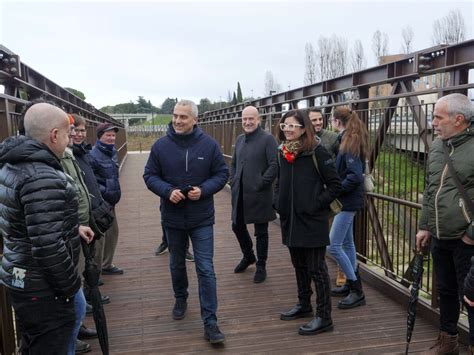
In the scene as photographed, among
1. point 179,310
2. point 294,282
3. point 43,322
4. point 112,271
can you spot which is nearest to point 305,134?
point 179,310

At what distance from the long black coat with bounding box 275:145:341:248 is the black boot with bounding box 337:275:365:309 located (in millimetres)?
931

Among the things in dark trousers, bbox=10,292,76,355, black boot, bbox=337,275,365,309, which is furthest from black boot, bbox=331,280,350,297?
dark trousers, bbox=10,292,76,355

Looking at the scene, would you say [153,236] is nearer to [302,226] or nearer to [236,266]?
[236,266]

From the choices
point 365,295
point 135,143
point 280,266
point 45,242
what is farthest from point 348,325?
A: point 135,143

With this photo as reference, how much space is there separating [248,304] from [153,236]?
3305 mm

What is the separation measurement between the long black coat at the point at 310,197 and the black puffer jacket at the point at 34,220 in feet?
6.33

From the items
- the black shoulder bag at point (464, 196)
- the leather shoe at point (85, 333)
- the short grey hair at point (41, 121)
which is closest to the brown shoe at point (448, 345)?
the black shoulder bag at point (464, 196)

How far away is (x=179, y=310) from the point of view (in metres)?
4.14

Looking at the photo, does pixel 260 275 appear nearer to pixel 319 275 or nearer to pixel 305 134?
pixel 319 275

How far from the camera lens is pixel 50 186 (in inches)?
86.0

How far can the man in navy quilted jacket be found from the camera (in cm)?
370

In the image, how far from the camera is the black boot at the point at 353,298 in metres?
4.28

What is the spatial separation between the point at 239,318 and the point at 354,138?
1993 mm

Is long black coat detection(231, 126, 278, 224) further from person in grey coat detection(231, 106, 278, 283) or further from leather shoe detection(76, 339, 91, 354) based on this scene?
leather shoe detection(76, 339, 91, 354)
